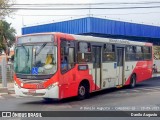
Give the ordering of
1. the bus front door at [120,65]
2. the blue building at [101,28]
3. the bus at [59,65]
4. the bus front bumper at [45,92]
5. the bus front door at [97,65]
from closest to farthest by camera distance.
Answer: the bus front bumper at [45,92] → the bus at [59,65] → the bus front door at [97,65] → the bus front door at [120,65] → the blue building at [101,28]

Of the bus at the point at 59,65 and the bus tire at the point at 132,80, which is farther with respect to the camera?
the bus tire at the point at 132,80

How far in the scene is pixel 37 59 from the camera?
13922 millimetres

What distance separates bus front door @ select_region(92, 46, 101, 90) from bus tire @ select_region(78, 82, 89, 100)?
0.79 meters

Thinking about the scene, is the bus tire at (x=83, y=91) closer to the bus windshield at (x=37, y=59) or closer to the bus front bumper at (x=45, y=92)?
the bus front bumper at (x=45, y=92)

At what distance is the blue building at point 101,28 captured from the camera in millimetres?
29281

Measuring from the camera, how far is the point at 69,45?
14.6m

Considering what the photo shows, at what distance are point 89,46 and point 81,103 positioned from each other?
310cm

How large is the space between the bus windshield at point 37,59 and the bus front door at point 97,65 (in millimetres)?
3096

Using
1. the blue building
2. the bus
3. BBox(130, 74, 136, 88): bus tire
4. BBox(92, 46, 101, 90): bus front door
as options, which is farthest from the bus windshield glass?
the blue building

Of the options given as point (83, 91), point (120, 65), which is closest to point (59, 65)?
point (83, 91)

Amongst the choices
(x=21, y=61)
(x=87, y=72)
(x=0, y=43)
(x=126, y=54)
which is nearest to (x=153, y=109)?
(x=87, y=72)

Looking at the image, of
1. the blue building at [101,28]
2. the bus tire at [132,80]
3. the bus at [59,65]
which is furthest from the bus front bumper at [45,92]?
the blue building at [101,28]

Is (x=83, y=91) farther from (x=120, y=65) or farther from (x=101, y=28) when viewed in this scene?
(x=101, y=28)

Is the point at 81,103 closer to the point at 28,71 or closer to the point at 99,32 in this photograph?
the point at 28,71
